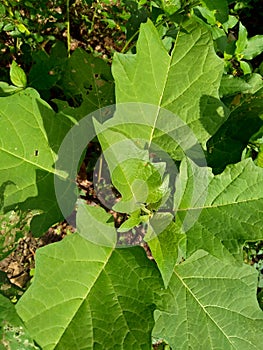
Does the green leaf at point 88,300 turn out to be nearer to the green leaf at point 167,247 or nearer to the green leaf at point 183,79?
the green leaf at point 167,247

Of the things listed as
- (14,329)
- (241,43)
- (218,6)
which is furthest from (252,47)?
(14,329)

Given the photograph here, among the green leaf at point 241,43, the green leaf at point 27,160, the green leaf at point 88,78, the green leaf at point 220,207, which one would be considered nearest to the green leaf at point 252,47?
the green leaf at point 241,43

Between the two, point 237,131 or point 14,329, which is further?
point 237,131

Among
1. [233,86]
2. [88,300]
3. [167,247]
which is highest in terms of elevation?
[233,86]

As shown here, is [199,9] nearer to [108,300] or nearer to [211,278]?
[211,278]

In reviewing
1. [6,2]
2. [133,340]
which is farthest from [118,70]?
[6,2]

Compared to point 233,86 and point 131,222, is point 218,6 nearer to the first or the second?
point 233,86
